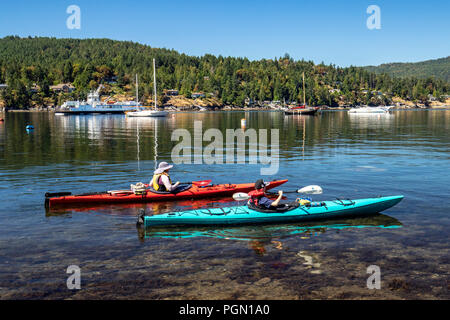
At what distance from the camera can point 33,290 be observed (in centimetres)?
1036

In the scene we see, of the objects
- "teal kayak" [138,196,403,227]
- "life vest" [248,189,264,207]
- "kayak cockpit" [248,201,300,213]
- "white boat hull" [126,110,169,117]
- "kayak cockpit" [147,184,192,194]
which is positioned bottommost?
"teal kayak" [138,196,403,227]

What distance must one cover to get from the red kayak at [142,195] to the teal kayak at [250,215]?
3.69 metres

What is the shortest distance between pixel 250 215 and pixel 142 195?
20.0 feet

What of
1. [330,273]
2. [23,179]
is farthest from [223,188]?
[23,179]

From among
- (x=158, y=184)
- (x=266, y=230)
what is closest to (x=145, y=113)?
(x=158, y=184)

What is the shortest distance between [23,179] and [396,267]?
2263 cm

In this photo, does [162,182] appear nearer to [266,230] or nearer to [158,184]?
[158,184]

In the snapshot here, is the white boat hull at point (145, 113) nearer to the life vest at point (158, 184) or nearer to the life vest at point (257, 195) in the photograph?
the life vest at point (158, 184)

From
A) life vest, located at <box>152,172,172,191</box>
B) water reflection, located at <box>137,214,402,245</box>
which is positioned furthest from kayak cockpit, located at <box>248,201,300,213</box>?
life vest, located at <box>152,172,172,191</box>

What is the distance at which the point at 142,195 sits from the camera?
1908cm

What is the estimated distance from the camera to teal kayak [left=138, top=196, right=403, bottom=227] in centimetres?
1565

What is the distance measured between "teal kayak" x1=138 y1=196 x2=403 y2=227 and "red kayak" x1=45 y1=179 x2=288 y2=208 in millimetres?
3690

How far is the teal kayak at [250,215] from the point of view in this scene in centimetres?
1565

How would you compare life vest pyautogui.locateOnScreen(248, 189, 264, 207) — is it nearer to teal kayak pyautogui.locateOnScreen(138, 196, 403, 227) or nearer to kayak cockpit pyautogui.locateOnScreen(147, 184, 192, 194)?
teal kayak pyautogui.locateOnScreen(138, 196, 403, 227)
